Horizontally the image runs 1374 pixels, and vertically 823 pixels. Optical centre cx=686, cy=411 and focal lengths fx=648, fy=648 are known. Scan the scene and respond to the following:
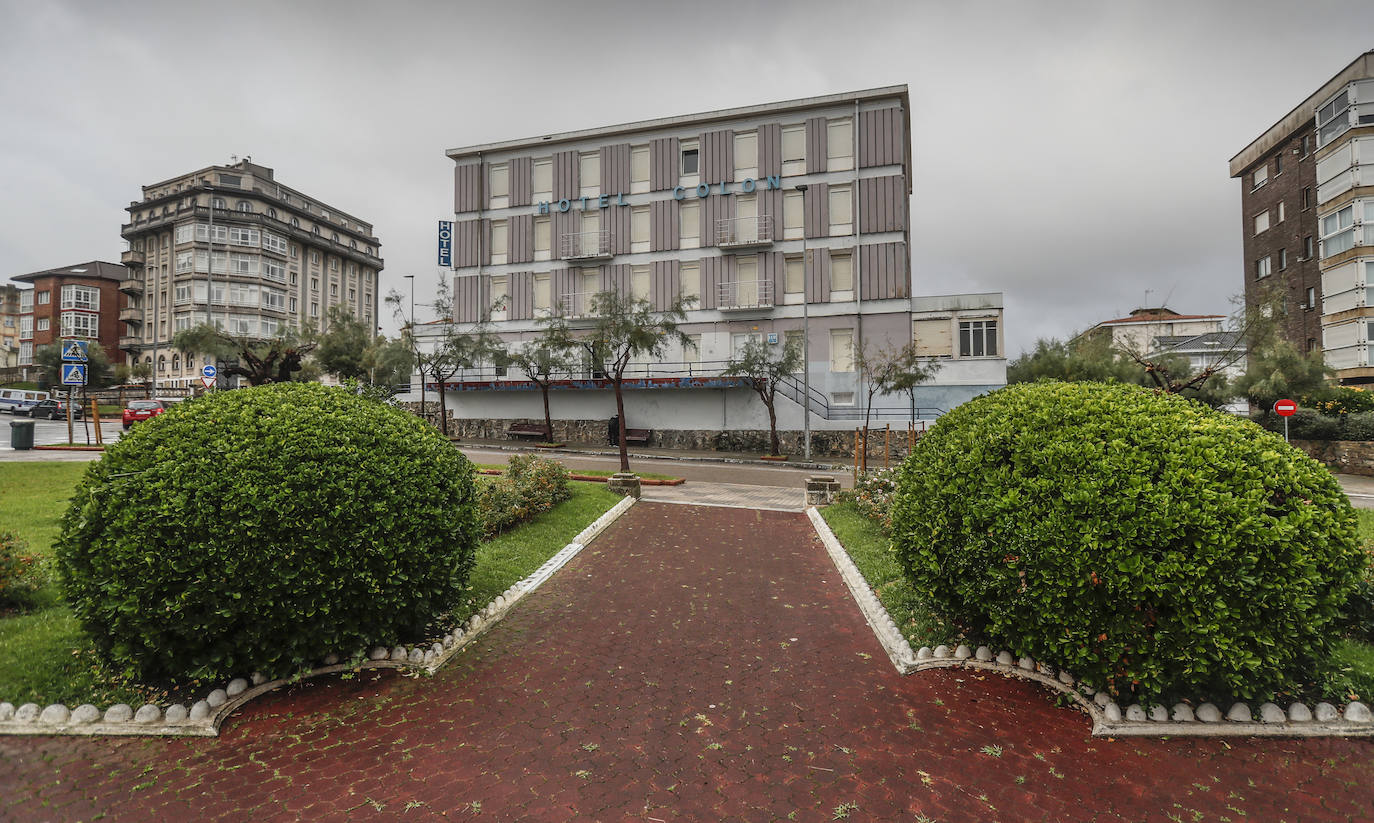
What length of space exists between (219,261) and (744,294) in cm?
5508

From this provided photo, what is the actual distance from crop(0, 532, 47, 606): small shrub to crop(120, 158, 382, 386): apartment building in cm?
6100

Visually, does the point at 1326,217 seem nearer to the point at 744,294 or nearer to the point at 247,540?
the point at 744,294

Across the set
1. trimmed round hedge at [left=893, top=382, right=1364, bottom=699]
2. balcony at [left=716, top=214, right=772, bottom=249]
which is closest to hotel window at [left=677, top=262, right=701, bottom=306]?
balcony at [left=716, top=214, right=772, bottom=249]

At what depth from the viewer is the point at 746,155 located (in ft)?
111

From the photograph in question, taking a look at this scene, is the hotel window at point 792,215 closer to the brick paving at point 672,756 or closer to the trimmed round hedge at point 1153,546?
the trimmed round hedge at point 1153,546

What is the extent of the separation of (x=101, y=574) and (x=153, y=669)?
84cm

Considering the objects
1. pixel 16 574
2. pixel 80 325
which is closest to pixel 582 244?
pixel 16 574

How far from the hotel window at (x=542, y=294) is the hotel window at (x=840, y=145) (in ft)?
53.6

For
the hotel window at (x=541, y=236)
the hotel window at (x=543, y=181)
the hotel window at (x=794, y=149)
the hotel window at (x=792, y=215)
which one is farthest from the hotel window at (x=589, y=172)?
the hotel window at (x=792, y=215)

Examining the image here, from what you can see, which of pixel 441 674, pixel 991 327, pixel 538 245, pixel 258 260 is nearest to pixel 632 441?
pixel 538 245

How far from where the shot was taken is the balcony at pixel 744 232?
32.9 meters

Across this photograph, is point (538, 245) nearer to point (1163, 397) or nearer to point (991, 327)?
point (991, 327)

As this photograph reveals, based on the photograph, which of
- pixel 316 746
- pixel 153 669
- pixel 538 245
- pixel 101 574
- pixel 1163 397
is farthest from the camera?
pixel 538 245

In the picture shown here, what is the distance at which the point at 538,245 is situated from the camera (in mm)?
37000
